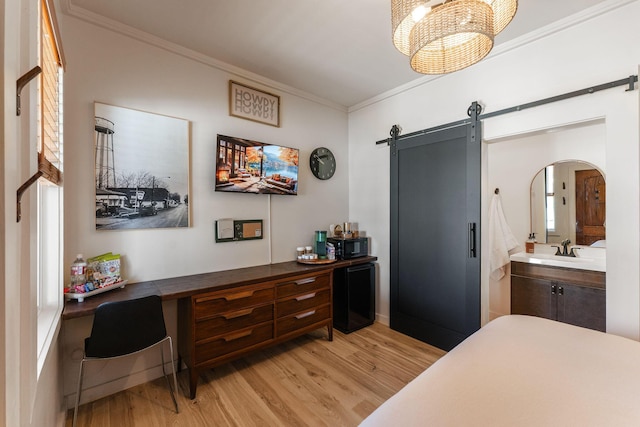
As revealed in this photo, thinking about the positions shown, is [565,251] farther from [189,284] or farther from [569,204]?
[189,284]

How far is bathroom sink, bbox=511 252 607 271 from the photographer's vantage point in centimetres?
262

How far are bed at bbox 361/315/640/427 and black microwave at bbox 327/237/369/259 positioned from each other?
1788 millimetres

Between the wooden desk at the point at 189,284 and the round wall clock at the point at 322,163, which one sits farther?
the round wall clock at the point at 322,163

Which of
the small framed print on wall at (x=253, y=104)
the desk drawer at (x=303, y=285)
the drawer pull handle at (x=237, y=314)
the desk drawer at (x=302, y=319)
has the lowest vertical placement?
the desk drawer at (x=302, y=319)

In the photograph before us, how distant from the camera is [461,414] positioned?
2.99ft

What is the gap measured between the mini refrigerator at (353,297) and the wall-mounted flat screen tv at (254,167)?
44.0 inches

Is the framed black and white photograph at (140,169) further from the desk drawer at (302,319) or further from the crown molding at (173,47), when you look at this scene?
the desk drawer at (302,319)

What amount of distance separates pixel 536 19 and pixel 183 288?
10.8 feet

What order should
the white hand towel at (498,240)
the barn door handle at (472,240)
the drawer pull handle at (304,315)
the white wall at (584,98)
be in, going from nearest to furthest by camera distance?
the white wall at (584,98) < the barn door handle at (472,240) < the drawer pull handle at (304,315) < the white hand towel at (498,240)

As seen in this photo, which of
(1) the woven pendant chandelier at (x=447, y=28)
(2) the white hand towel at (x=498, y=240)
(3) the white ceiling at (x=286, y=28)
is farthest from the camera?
(2) the white hand towel at (x=498, y=240)

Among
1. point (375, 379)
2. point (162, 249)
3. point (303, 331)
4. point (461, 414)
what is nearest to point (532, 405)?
point (461, 414)

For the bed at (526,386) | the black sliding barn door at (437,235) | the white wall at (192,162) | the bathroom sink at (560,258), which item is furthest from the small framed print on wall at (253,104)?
the bathroom sink at (560,258)

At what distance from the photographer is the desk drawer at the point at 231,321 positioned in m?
2.03

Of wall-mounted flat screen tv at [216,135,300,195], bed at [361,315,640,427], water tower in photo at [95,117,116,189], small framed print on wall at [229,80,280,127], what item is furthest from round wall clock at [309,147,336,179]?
bed at [361,315,640,427]
